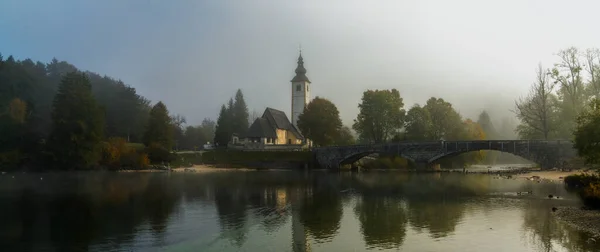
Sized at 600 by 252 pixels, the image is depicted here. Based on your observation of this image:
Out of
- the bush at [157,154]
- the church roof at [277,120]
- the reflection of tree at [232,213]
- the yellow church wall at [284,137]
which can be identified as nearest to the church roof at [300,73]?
the church roof at [277,120]

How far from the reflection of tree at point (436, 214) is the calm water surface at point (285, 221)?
0.19 feet

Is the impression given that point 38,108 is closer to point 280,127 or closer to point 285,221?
point 280,127

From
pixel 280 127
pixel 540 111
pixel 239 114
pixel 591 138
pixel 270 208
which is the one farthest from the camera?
pixel 239 114

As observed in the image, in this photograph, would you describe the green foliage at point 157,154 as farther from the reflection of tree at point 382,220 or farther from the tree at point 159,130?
the reflection of tree at point 382,220

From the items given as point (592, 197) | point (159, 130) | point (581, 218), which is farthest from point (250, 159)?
point (581, 218)

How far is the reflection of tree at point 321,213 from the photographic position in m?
20.4

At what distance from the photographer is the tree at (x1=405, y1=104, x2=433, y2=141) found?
76.8 m

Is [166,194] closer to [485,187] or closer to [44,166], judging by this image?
[485,187]

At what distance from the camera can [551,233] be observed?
19531 millimetres

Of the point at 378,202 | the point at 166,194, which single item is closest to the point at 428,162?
the point at 378,202

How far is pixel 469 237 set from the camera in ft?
62.4

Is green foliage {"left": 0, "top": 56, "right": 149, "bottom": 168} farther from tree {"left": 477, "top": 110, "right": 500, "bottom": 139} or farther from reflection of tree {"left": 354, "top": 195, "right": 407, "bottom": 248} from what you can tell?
tree {"left": 477, "top": 110, "right": 500, "bottom": 139}

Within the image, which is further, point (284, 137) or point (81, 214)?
point (284, 137)

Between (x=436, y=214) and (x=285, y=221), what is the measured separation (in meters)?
8.51
